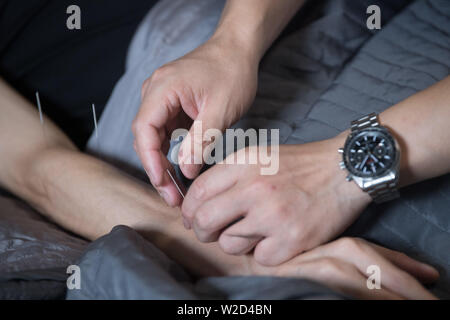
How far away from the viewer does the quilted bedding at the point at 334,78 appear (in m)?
0.77

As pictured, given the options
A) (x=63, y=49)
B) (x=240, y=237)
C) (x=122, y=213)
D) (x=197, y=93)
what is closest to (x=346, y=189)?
(x=240, y=237)

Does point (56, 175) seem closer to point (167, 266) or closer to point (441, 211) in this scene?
point (167, 266)

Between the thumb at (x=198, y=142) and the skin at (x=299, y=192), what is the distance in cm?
5

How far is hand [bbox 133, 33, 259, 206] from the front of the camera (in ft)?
2.49

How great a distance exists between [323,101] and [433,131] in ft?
0.89

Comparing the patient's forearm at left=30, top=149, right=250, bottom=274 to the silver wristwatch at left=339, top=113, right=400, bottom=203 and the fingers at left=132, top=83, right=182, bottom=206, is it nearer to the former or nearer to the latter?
the fingers at left=132, top=83, right=182, bottom=206

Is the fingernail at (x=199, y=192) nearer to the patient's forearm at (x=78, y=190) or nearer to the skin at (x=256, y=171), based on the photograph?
the skin at (x=256, y=171)

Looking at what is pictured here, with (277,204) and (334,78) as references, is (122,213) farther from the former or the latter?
(334,78)

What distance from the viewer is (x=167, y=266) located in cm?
67

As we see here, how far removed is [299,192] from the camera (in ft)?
2.32

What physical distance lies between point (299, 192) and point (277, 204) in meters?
0.05

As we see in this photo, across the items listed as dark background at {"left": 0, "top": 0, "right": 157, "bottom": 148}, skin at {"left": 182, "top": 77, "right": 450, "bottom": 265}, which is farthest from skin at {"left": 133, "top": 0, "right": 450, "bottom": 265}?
dark background at {"left": 0, "top": 0, "right": 157, "bottom": 148}

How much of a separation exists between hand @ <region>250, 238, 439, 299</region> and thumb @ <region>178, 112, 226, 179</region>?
0.22 m
